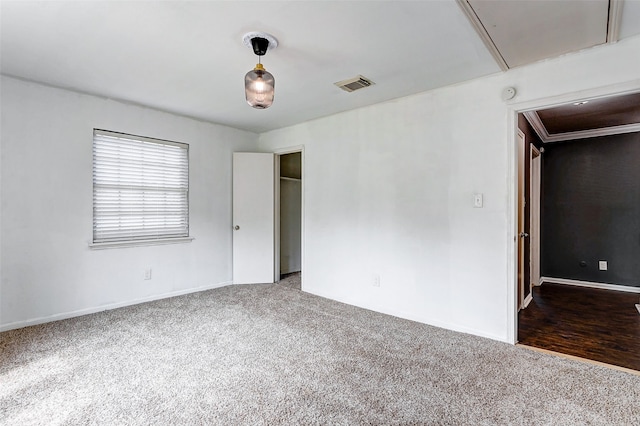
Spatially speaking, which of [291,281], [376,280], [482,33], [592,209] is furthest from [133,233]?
[592,209]

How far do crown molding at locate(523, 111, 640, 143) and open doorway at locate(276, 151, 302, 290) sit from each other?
351 centimetres

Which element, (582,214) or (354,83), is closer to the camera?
(354,83)

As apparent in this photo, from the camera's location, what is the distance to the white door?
4.66 metres

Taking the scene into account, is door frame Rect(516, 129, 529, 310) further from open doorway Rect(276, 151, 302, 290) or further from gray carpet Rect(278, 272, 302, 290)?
open doorway Rect(276, 151, 302, 290)

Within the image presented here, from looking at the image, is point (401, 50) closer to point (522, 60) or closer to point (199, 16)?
point (522, 60)

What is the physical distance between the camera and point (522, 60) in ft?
8.20

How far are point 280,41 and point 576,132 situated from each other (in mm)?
4728

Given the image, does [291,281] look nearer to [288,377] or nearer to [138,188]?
[138,188]

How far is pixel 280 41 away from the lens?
7.24ft

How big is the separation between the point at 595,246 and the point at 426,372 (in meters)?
4.20

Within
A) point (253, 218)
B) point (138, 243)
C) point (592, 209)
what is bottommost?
point (138, 243)

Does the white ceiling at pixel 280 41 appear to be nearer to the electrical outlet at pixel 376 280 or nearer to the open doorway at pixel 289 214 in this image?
the electrical outlet at pixel 376 280

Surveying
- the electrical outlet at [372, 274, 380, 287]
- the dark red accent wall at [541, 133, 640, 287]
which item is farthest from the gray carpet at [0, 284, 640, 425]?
the dark red accent wall at [541, 133, 640, 287]

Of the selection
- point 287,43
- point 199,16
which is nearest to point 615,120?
point 287,43
